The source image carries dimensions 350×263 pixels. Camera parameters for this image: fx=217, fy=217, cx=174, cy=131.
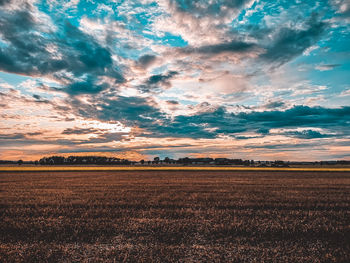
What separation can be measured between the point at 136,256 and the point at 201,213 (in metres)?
5.91

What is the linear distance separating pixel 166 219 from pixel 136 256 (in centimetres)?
406

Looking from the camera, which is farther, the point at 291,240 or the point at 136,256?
the point at 291,240

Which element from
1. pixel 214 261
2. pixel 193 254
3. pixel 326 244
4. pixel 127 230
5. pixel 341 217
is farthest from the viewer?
pixel 341 217

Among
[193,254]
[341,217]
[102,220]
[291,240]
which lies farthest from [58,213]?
[341,217]

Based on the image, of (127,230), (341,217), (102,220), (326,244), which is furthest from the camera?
(341,217)

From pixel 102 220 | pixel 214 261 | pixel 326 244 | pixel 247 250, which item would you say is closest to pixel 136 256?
pixel 214 261

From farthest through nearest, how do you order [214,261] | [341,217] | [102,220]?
[341,217] < [102,220] < [214,261]

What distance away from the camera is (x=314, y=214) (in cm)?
1181

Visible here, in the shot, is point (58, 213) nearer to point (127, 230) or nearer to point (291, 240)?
point (127, 230)

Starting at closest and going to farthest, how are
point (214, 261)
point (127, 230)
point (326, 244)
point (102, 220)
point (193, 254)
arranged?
1. point (214, 261)
2. point (193, 254)
3. point (326, 244)
4. point (127, 230)
5. point (102, 220)

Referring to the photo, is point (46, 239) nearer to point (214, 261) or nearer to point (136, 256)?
point (136, 256)

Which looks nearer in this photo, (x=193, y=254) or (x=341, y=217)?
(x=193, y=254)

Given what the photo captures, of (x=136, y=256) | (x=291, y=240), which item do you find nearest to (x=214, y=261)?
(x=136, y=256)

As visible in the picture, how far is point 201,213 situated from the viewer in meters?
11.7
